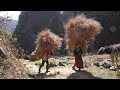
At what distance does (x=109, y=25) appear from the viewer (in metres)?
26.3

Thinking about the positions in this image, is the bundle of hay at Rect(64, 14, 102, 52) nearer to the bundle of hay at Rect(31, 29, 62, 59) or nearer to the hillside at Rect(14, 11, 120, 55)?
the bundle of hay at Rect(31, 29, 62, 59)

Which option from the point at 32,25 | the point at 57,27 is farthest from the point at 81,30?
the point at 32,25

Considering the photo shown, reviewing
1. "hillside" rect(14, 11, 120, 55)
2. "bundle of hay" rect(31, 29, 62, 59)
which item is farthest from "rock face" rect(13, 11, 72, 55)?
"bundle of hay" rect(31, 29, 62, 59)

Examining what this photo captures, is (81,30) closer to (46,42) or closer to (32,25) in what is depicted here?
(46,42)

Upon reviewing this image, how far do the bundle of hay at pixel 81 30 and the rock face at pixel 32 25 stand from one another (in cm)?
2203

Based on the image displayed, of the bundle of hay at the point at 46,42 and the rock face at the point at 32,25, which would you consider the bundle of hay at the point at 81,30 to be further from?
the rock face at the point at 32,25

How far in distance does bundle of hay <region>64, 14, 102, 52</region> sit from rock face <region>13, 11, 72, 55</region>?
22.0m

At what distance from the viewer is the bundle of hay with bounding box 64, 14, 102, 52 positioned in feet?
27.2

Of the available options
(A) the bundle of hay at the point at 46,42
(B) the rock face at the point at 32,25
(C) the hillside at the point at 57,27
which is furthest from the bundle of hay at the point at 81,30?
(B) the rock face at the point at 32,25

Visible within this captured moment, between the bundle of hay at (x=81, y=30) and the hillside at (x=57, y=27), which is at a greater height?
the hillside at (x=57, y=27)

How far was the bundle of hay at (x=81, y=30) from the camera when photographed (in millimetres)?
8289
